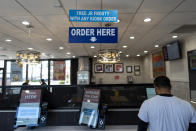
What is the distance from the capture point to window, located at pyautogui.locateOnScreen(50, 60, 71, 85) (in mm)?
11505

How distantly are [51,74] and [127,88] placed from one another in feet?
33.9

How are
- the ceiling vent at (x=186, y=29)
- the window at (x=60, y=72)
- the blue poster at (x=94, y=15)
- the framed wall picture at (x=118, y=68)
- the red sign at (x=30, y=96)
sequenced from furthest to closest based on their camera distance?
Result: the window at (x=60, y=72)
the framed wall picture at (x=118, y=68)
the ceiling vent at (x=186, y=29)
the blue poster at (x=94, y=15)
the red sign at (x=30, y=96)

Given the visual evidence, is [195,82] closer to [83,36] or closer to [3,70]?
[83,36]

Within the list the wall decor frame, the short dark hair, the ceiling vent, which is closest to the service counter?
the short dark hair

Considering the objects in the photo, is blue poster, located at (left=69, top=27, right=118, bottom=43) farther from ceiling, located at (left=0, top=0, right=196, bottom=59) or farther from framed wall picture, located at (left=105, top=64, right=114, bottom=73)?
framed wall picture, located at (left=105, top=64, right=114, bottom=73)

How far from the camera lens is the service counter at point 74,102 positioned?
2033 mm

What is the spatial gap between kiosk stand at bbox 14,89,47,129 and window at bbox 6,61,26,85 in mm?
10967

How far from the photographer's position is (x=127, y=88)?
2.19 metres

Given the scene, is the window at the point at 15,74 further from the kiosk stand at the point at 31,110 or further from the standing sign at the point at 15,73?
the kiosk stand at the point at 31,110

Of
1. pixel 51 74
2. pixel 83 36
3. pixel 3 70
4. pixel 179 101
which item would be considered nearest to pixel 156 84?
pixel 179 101

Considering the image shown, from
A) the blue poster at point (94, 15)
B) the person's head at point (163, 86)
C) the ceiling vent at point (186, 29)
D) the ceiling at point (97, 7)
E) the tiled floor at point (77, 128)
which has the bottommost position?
the tiled floor at point (77, 128)

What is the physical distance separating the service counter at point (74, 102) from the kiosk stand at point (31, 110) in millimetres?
92

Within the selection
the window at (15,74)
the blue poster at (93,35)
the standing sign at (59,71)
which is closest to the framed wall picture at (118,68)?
the standing sign at (59,71)

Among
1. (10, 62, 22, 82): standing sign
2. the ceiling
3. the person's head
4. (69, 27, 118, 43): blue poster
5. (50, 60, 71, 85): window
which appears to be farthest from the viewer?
(10, 62, 22, 82): standing sign
